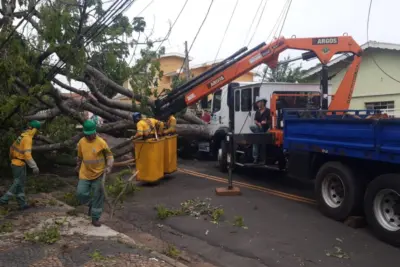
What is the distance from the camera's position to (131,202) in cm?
874

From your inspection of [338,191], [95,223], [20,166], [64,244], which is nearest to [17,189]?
[20,166]

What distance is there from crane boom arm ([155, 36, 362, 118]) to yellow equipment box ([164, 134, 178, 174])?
78 centimetres

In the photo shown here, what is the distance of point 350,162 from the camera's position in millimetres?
7016

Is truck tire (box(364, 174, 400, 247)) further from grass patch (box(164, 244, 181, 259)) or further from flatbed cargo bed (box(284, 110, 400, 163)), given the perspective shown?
grass patch (box(164, 244, 181, 259))

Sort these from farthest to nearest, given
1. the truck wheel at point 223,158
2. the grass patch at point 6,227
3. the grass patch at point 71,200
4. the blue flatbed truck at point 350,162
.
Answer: the truck wheel at point 223,158
the grass patch at point 71,200
the grass patch at point 6,227
the blue flatbed truck at point 350,162

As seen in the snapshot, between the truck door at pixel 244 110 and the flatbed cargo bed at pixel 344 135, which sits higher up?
the truck door at pixel 244 110

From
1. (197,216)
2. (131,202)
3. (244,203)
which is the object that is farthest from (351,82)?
(131,202)

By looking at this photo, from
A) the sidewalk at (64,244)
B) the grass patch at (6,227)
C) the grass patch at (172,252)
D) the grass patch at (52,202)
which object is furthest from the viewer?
the grass patch at (52,202)

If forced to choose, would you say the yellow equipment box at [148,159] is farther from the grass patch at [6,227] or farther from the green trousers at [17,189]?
the grass patch at [6,227]

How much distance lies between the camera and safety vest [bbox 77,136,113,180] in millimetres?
6641

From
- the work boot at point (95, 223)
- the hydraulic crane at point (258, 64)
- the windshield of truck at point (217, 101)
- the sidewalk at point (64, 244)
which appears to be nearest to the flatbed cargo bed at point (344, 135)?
the hydraulic crane at point (258, 64)

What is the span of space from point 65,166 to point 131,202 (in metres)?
4.41

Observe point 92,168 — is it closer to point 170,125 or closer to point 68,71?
point 68,71

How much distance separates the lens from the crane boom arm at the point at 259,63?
9633 millimetres
